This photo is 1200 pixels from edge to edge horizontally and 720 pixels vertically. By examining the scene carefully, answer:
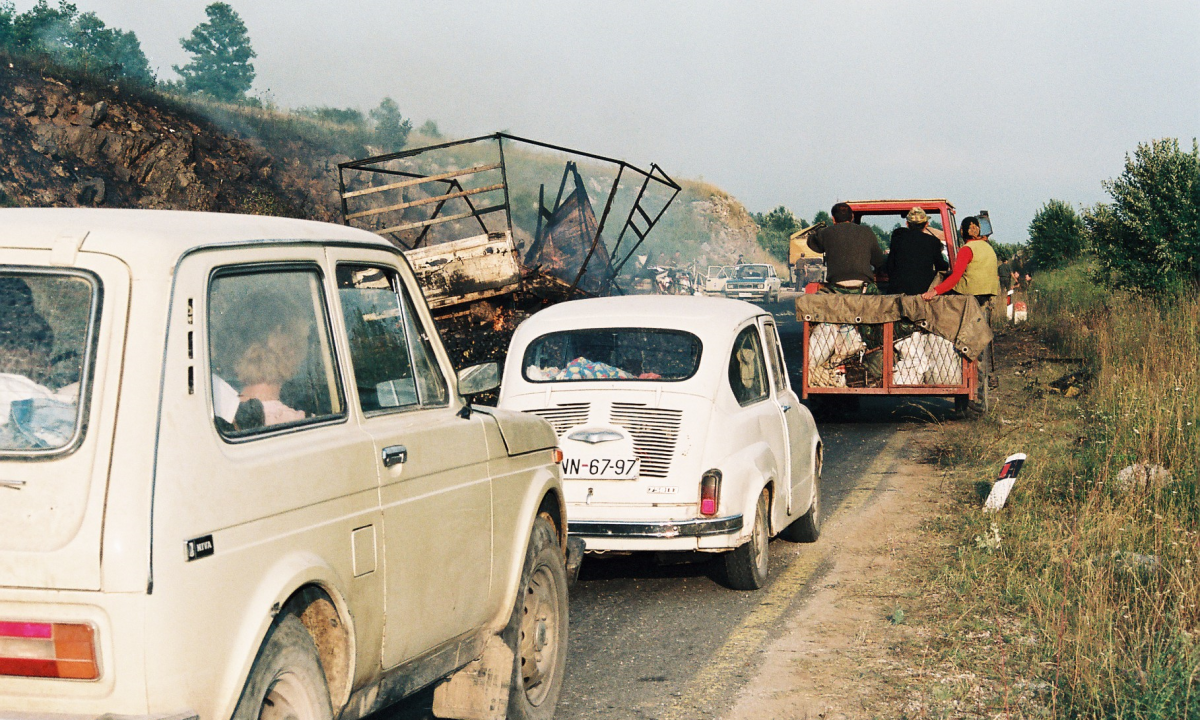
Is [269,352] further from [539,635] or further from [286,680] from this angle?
[539,635]

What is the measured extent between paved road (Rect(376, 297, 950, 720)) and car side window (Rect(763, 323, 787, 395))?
115 centimetres

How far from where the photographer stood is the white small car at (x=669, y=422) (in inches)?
260

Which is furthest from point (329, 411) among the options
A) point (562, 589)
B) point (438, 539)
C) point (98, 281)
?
point (562, 589)

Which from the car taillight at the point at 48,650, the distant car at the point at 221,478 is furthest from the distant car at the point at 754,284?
the car taillight at the point at 48,650

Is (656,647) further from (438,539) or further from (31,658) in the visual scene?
(31,658)

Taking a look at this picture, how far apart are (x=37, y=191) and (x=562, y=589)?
60.6 feet

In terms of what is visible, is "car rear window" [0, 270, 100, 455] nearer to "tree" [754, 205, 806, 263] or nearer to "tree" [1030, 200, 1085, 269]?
"tree" [1030, 200, 1085, 269]

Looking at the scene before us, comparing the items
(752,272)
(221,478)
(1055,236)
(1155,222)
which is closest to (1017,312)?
(1155,222)

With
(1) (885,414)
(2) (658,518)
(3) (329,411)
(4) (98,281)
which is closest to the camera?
(4) (98,281)

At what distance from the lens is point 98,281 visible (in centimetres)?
280

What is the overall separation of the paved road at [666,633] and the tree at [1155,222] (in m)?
15.3

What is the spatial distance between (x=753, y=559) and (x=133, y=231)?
15.6ft

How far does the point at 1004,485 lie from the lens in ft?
27.9

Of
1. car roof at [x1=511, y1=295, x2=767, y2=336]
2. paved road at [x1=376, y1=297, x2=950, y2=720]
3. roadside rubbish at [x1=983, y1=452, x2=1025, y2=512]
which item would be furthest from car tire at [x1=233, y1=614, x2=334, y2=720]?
roadside rubbish at [x1=983, y1=452, x2=1025, y2=512]
